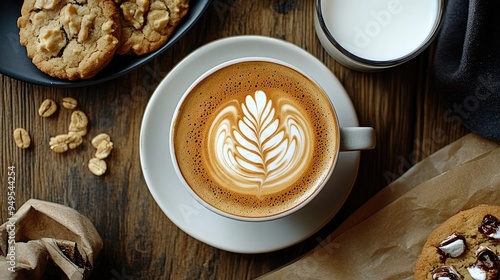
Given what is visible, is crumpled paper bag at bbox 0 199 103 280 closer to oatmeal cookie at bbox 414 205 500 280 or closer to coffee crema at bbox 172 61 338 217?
coffee crema at bbox 172 61 338 217

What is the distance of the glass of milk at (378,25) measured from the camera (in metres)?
1.43

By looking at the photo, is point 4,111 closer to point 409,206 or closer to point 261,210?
point 261,210

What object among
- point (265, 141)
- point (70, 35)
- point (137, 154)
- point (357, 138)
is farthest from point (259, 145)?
point (70, 35)

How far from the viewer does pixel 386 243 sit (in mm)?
1449

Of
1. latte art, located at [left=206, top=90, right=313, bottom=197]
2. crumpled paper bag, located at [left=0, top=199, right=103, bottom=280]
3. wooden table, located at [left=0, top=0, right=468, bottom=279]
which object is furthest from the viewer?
wooden table, located at [left=0, top=0, right=468, bottom=279]

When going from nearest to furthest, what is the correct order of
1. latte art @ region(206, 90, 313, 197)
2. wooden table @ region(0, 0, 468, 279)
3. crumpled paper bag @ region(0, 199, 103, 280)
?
latte art @ region(206, 90, 313, 197)
crumpled paper bag @ region(0, 199, 103, 280)
wooden table @ region(0, 0, 468, 279)

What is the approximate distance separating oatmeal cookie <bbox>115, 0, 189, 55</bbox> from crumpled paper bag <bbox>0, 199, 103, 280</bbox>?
1.36 feet

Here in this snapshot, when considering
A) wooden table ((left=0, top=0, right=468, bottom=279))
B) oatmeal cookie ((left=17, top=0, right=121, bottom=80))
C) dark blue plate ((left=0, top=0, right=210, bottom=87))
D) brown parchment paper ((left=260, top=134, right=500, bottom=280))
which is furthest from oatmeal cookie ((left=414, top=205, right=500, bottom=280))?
oatmeal cookie ((left=17, top=0, right=121, bottom=80))

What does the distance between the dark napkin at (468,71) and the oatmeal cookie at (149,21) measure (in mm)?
634

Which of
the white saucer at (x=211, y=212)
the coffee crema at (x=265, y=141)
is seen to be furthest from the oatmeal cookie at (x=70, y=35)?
the coffee crema at (x=265, y=141)

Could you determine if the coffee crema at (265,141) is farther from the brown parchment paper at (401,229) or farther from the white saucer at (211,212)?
the brown parchment paper at (401,229)

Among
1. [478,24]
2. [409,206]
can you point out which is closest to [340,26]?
[478,24]

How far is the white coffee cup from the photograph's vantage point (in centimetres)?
128

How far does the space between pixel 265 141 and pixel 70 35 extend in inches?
20.9
